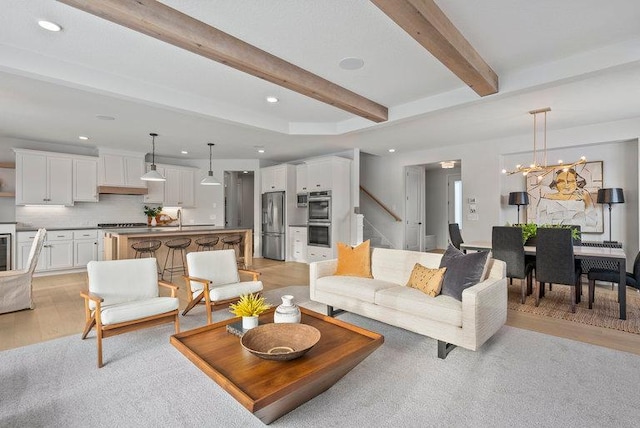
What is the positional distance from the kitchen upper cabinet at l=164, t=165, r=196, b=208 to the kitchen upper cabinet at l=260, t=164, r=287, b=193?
70.1 inches

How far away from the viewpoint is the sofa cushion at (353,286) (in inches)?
130

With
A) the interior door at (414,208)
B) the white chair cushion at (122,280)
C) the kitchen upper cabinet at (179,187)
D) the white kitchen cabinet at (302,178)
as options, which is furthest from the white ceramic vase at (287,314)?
the kitchen upper cabinet at (179,187)

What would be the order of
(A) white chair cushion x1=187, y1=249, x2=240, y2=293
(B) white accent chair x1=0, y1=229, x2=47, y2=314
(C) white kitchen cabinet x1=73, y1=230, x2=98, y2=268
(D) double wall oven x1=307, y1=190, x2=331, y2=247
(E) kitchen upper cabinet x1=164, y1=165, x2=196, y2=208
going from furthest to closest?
(E) kitchen upper cabinet x1=164, y1=165, x2=196, y2=208 → (D) double wall oven x1=307, y1=190, x2=331, y2=247 → (C) white kitchen cabinet x1=73, y1=230, x2=98, y2=268 → (B) white accent chair x1=0, y1=229, x2=47, y2=314 → (A) white chair cushion x1=187, y1=249, x2=240, y2=293

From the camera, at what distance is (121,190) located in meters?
7.04

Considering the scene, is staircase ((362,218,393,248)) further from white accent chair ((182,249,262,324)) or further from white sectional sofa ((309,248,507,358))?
white accent chair ((182,249,262,324))

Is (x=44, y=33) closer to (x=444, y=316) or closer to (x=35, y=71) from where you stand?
(x=35, y=71)

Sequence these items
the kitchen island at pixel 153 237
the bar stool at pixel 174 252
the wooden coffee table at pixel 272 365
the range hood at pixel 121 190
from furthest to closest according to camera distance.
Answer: the range hood at pixel 121 190
the bar stool at pixel 174 252
the kitchen island at pixel 153 237
the wooden coffee table at pixel 272 365

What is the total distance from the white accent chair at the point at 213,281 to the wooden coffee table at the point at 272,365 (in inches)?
38.2

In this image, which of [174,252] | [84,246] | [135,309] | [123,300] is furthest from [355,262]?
[84,246]

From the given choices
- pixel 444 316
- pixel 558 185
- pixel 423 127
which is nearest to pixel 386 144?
pixel 423 127

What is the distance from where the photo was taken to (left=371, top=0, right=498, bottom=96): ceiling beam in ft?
7.31

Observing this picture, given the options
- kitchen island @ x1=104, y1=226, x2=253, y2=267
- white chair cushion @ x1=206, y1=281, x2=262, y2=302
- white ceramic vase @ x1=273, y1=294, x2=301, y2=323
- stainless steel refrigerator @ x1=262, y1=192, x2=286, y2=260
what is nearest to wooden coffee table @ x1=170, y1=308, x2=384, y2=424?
white ceramic vase @ x1=273, y1=294, x2=301, y2=323

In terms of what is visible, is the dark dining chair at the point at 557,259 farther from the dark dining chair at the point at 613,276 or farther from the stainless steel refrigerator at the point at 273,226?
A: the stainless steel refrigerator at the point at 273,226

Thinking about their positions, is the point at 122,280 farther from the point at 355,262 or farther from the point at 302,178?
the point at 302,178
